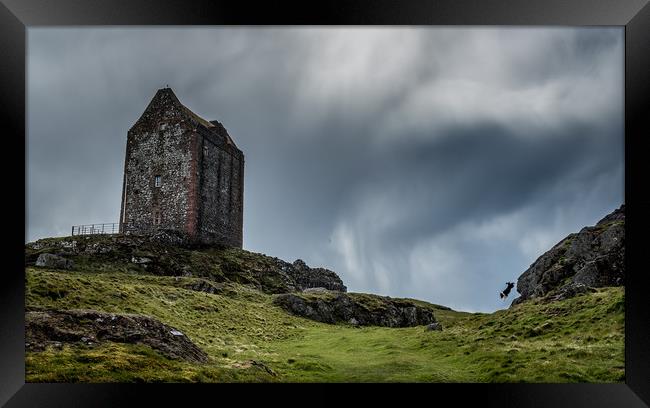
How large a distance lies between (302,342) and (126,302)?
9.37 metres

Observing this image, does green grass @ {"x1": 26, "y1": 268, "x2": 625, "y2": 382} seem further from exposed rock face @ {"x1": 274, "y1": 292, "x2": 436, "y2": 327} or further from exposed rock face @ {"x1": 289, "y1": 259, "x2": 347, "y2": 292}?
exposed rock face @ {"x1": 289, "y1": 259, "x2": 347, "y2": 292}

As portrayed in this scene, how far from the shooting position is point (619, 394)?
38.7 ft

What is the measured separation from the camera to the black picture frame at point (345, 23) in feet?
38.3

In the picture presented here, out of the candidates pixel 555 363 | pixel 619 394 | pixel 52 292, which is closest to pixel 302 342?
pixel 52 292

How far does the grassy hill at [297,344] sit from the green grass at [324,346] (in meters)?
0.05

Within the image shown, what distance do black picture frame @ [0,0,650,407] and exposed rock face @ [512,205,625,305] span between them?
15.3m

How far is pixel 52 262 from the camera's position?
31703 millimetres

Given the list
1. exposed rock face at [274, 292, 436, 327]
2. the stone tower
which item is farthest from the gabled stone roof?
exposed rock face at [274, 292, 436, 327]

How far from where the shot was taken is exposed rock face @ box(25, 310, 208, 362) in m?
16.5

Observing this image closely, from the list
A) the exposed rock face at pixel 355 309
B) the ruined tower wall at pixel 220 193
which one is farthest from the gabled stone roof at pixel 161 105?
the exposed rock face at pixel 355 309

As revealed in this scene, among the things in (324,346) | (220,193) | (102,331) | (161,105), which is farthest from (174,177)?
(102,331)

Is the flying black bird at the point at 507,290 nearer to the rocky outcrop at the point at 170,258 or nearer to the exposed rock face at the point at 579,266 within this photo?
the exposed rock face at the point at 579,266

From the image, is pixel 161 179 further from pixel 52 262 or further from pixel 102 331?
pixel 102 331

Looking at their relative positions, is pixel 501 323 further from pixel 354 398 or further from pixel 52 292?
pixel 52 292
